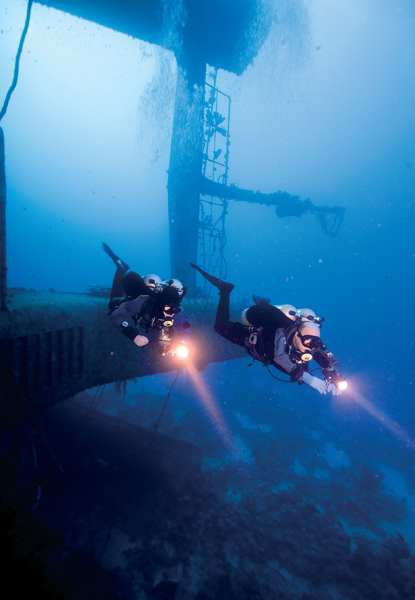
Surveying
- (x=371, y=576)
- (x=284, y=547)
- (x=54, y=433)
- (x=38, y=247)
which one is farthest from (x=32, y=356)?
(x=38, y=247)

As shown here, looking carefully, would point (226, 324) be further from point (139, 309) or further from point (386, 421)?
point (386, 421)

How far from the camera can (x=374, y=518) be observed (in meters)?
9.11

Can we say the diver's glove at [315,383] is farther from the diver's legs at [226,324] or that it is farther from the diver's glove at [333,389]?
the diver's legs at [226,324]

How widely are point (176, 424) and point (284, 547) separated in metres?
6.63

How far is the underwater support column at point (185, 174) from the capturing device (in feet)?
28.5

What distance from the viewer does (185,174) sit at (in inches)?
341

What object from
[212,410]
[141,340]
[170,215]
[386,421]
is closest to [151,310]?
[141,340]

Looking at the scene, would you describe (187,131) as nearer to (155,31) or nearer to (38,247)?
(155,31)

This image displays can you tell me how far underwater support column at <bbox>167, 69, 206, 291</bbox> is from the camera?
8672 mm

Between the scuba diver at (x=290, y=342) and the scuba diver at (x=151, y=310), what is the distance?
1.26 metres

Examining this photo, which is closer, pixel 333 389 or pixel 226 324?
pixel 333 389

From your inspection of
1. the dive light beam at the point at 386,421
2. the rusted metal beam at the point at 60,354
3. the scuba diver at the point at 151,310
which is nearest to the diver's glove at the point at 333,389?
the scuba diver at the point at 151,310

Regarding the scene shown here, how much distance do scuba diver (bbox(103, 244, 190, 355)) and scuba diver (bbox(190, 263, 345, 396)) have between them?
1.26 m

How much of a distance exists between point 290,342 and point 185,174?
7.56 meters
